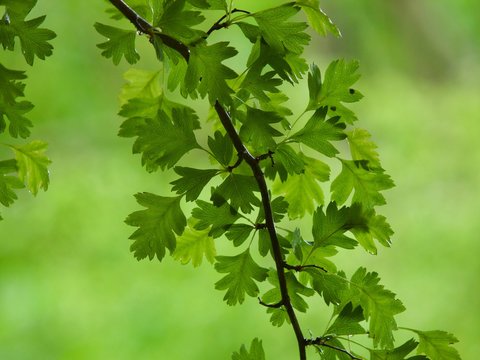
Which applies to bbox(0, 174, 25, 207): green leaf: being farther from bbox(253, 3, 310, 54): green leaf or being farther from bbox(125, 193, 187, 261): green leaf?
bbox(253, 3, 310, 54): green leaf

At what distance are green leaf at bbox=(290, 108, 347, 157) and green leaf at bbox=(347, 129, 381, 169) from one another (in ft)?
0.20

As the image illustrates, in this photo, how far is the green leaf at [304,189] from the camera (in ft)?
1.99

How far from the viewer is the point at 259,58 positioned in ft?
1.70

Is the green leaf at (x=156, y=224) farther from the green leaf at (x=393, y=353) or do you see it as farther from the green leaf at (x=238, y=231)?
the green leaf at (x=393, y=353)

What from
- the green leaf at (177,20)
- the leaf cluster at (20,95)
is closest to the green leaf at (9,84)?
the leaf cluster at (20,95)

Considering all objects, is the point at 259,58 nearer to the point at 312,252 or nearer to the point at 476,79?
the point at 312,252

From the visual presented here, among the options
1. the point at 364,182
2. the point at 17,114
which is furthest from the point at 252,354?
the point at 17,114

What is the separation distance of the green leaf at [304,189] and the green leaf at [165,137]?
113 mm

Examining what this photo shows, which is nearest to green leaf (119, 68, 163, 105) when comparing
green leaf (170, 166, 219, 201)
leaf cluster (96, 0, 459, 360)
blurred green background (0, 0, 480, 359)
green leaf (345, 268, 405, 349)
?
leaf cluster (96, 0, 459, 360)

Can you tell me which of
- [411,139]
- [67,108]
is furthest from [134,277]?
[411,139]

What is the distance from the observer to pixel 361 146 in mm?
607

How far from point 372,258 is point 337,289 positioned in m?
2.19

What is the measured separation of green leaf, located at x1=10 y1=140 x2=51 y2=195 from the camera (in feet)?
2.06

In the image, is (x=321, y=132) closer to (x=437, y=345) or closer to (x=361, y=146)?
(x=361, y=146)
